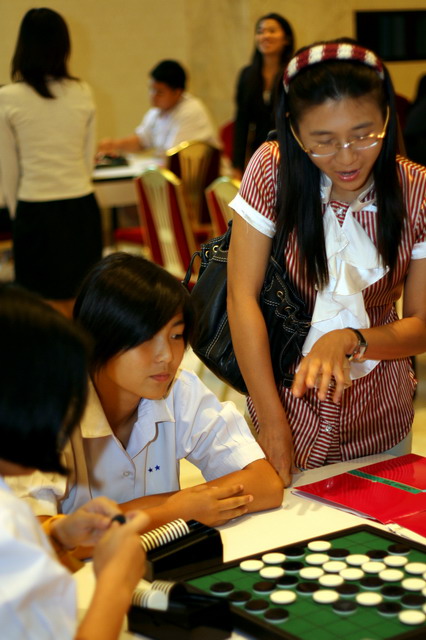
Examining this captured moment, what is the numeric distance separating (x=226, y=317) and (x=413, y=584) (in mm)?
814

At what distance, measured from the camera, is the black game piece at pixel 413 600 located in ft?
4.07

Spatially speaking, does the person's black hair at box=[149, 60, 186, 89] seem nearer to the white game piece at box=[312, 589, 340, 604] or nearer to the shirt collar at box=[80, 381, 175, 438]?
the shirt collar at box=[80, 381, 175, 438]

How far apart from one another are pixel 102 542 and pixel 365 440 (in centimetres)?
90

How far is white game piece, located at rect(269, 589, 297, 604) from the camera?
1271 mm

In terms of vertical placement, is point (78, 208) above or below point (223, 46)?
below

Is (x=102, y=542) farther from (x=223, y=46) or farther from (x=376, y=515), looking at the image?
(x=223, y=46)

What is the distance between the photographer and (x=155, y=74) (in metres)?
6.08

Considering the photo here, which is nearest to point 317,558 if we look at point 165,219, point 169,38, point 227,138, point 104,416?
point 104,416

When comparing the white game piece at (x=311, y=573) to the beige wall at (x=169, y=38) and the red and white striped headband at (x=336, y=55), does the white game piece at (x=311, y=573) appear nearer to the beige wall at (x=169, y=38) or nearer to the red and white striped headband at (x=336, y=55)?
the red and white striped headband at (x=336, y=55)

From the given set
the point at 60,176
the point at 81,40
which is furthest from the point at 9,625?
the point at 81,40

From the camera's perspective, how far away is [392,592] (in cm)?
128

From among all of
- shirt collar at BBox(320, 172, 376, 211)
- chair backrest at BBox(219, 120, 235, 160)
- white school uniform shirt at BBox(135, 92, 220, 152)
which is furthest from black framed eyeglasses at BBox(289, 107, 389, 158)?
chair backrest at BBox(219, 120, 235, 160)

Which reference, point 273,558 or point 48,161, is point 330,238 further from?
point 48,161

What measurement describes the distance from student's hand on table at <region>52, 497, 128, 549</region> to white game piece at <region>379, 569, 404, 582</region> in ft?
1.28
